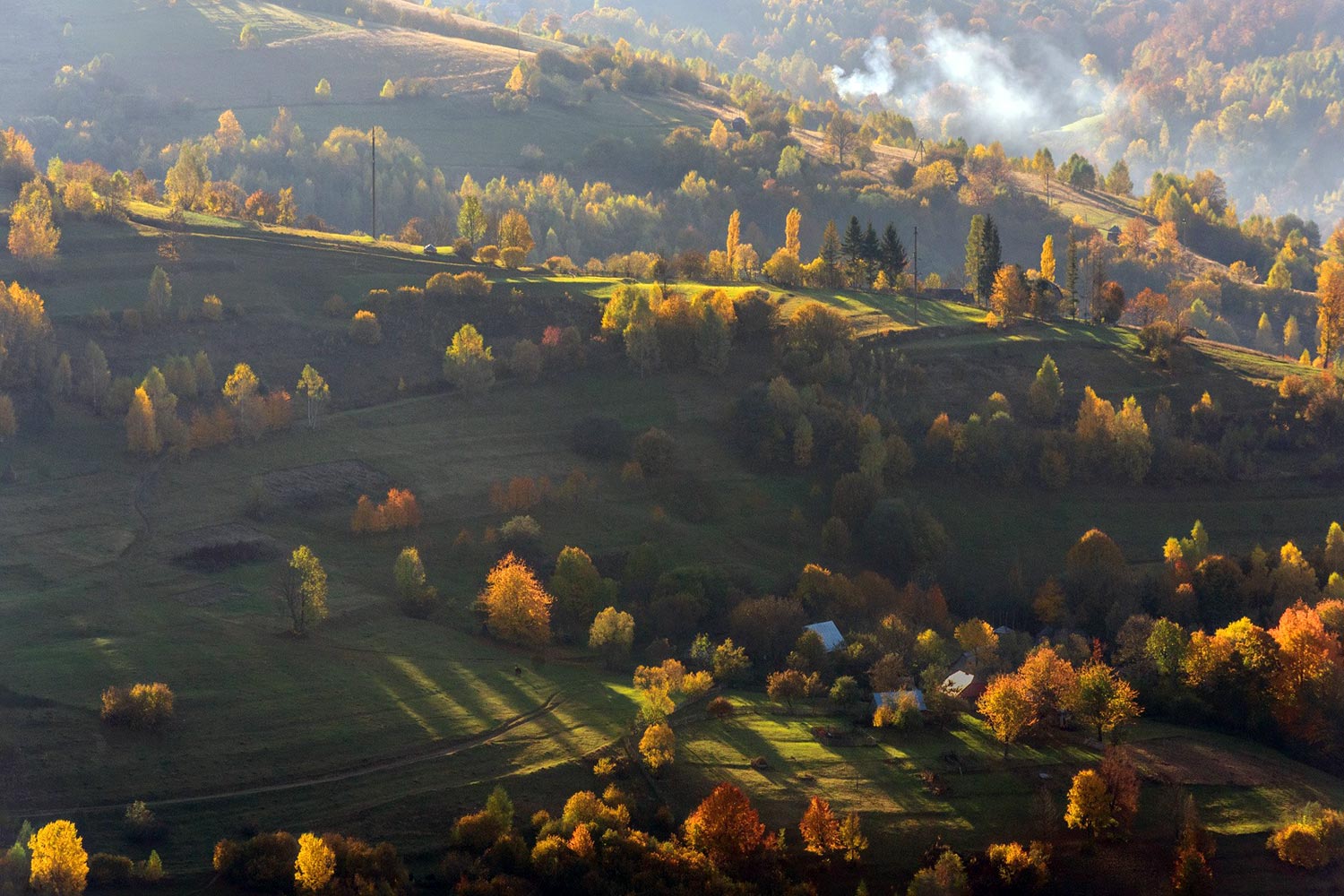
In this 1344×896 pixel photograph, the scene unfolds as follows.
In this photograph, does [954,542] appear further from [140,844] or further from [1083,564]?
[140,844]

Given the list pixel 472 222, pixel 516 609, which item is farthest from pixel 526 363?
pixel 472 222

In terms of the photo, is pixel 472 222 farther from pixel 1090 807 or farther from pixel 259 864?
pixel 259 864

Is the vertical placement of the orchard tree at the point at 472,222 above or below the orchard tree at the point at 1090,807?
above

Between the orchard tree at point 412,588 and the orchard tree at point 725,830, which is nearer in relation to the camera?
the orchard tree at point 725,830

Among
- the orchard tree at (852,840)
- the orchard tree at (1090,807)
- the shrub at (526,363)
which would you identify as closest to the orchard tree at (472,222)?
the shrub at (526,363)

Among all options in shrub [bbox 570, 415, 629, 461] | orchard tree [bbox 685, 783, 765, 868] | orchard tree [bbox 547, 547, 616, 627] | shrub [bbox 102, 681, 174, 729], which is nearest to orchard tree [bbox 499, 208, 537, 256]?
shrub [bbox 570, 415, 629, 461]

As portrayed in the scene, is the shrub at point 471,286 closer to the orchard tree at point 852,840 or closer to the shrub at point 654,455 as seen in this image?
the shrub at point 654,455

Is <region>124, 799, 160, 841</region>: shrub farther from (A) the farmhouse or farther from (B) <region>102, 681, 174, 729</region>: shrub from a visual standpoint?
(A) the farmhouse
